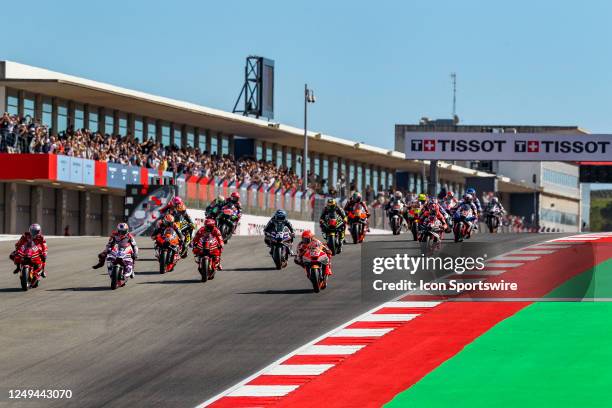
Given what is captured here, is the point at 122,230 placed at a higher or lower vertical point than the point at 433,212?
lower

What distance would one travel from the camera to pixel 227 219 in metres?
38.8

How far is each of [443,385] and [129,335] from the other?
6.70m

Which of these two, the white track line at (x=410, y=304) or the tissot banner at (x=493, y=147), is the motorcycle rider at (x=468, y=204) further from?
the white track line at (x=410, y=304)

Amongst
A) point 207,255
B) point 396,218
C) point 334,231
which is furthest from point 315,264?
point 396,218

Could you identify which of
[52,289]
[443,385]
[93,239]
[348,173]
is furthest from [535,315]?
[348,173]


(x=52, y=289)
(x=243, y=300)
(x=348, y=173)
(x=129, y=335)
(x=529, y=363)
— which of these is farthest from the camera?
(x=348, y=173)

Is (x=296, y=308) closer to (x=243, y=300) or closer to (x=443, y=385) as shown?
(x=243, y=300)

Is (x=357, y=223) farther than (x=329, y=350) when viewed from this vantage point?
Yes

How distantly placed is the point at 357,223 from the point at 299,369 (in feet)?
66.0

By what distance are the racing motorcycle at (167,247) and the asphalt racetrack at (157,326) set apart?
0.89 ft

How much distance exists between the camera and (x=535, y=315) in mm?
22297

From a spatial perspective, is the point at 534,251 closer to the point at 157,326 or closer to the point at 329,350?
the point at 157,326

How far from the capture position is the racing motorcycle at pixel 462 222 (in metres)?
37.3

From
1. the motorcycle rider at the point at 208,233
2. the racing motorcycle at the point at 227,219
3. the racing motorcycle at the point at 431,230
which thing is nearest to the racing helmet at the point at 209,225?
the motorcycle rider at the point at 208,233
